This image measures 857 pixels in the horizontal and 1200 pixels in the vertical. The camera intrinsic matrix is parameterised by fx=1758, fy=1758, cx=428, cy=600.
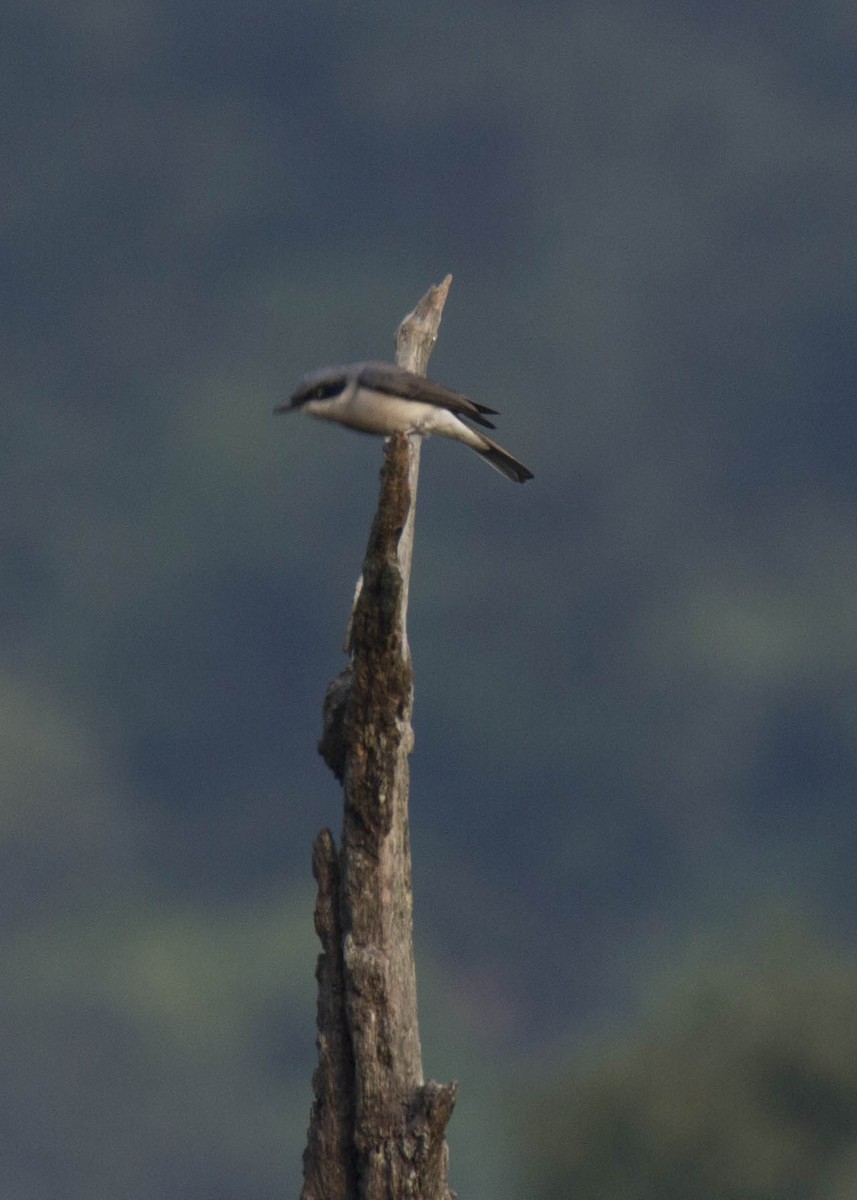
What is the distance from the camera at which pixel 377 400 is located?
12.8 metres

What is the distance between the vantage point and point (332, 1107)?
13.1 meters

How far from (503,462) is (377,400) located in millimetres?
1386

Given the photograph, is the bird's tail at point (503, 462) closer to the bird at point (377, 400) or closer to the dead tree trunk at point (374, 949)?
the bird at point (377, 400)

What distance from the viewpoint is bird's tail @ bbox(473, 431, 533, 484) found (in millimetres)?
13641

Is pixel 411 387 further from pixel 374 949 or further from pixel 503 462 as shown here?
pixel 374 949

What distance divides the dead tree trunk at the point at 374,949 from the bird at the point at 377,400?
353mm

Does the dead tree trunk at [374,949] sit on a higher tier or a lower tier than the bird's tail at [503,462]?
lower

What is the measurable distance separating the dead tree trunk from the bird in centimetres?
35

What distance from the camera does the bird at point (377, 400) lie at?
12.8m

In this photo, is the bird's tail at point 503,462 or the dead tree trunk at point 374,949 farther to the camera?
the bird's tail at point 503,462

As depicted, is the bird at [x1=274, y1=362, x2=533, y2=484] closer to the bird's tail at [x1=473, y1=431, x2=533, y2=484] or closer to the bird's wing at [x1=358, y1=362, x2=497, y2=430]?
the bird's wing at [x1=358, y1=362, x2=497, y2=430]

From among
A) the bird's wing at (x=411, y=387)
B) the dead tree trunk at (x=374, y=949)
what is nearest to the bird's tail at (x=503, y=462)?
the bird's wing at (x=411, y=387)

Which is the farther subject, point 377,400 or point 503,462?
point 503,462

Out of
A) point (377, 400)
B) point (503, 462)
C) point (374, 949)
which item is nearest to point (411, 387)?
point (377, 400)
